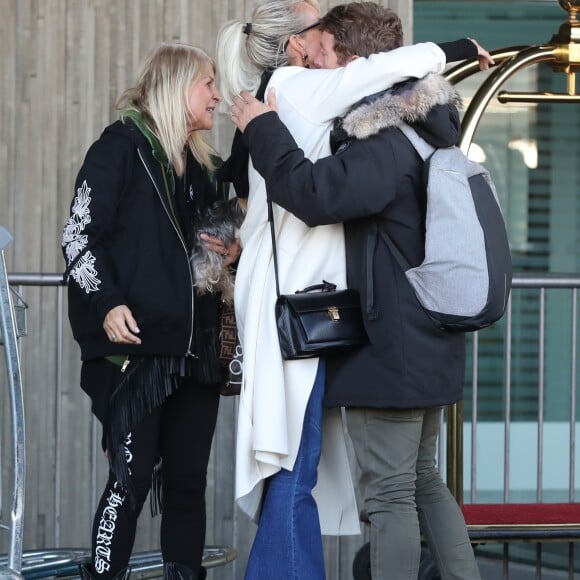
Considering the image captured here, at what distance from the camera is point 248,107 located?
10.2 ft

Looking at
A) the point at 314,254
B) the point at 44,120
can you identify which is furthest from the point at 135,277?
the point at 44,120

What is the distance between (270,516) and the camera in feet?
10.3

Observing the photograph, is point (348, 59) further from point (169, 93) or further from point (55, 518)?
point (55, 518)

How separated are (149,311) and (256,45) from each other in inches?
30.0

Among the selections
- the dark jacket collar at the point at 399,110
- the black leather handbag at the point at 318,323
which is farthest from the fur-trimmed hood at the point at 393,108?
the black leather handbag at the point at 318,323

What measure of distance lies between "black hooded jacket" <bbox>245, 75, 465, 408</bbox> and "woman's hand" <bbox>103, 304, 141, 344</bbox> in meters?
0.55

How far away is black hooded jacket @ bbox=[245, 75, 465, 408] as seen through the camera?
2963 mm

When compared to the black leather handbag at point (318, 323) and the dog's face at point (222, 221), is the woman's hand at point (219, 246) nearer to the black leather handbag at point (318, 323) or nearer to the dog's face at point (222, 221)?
the dog's face at point (222, 221)

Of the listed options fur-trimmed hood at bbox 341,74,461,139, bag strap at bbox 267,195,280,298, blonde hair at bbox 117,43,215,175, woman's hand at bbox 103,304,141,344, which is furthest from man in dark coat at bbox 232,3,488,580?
woman's hand at bbox 103,304,141,344

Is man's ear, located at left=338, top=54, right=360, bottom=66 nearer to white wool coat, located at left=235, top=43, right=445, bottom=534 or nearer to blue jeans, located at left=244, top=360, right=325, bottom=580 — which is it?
white wool coat, located at left=235, top=43, right=445, bottom=534

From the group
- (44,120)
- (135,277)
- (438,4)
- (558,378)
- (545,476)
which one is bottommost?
(545,476)

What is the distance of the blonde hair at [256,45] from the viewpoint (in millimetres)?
3340

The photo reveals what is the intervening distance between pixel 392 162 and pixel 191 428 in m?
1.02

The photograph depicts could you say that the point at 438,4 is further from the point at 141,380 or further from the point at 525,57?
the point at 141,380
